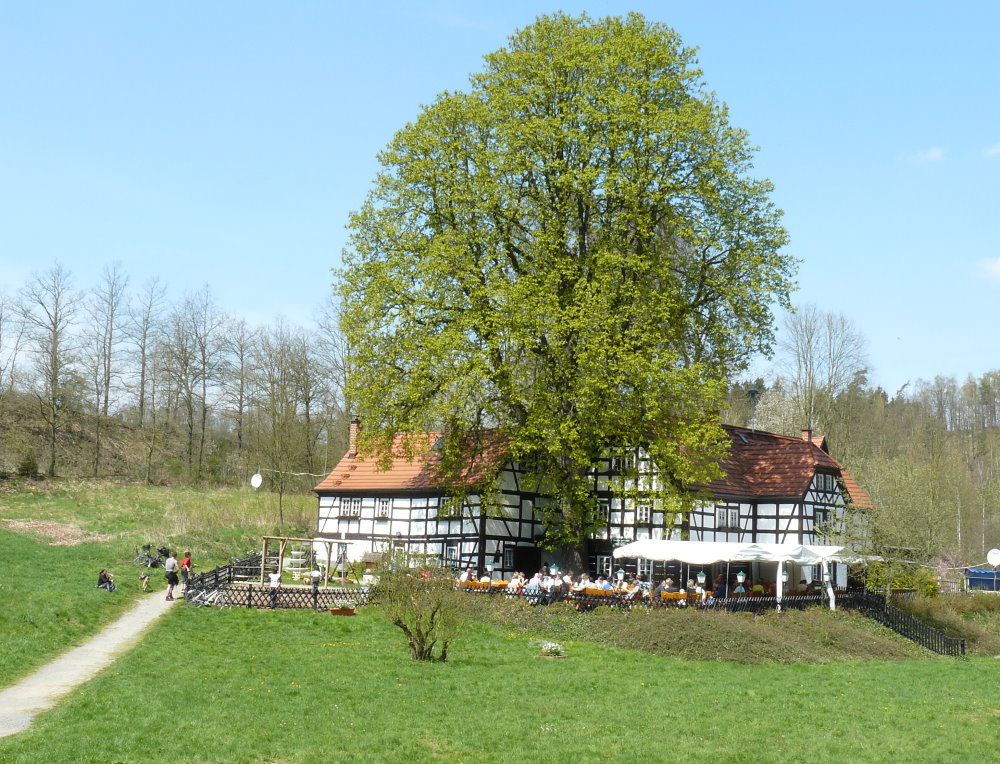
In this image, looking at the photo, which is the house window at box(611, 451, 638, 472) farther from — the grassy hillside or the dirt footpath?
the grassy hillside

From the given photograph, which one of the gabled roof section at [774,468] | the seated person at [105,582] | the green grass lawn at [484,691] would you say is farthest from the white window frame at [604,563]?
the seated person at [105,582]

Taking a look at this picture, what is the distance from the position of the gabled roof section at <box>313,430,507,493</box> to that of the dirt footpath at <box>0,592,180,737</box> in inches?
408

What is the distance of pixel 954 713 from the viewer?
58.9ft

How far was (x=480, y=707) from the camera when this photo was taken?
16.7m

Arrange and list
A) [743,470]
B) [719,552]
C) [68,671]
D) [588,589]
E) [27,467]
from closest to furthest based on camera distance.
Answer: [68,671], [719,552], [588,589], [743,470], [27,467]

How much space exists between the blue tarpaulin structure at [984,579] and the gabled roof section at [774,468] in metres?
12.6

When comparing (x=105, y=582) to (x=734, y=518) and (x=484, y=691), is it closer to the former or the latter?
(x=484, y=691)

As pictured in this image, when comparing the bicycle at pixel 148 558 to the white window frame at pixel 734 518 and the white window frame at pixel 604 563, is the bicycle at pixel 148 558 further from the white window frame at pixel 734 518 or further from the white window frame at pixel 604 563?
the white window frame at pixel 734 518

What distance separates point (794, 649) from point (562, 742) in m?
13.2

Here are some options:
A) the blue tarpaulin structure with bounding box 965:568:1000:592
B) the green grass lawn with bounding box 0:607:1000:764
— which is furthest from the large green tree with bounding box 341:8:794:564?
the blue tarpaulin structure with bounding box 965:568:1000:592

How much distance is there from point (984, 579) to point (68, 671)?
148 ft

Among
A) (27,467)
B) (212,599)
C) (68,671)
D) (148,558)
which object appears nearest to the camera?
(68,671)

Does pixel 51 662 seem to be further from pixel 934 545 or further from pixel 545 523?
pixel 934 545

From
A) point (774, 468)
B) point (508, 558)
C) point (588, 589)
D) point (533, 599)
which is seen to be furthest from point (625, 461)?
point (533, 599)
